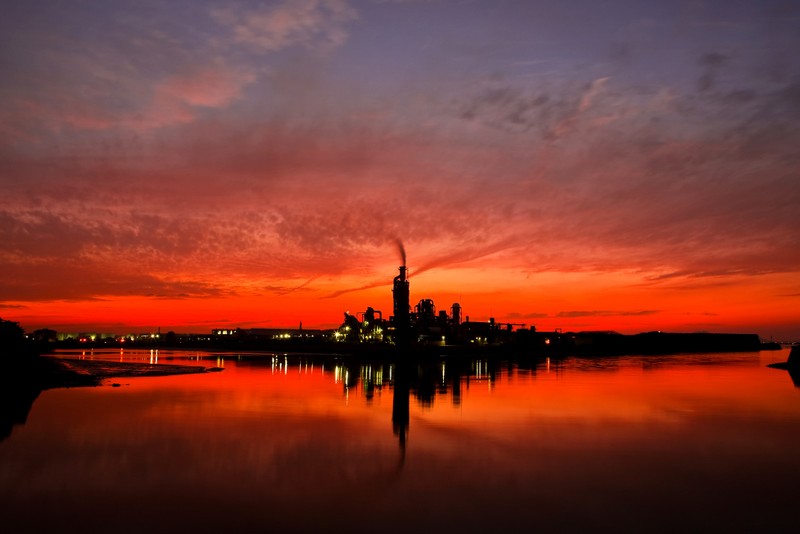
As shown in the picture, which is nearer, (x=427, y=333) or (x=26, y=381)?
(x=26, y=381)

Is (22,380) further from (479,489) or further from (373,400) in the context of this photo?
(479,489)

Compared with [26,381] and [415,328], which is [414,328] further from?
[26,381]

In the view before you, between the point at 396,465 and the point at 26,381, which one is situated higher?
the point at 26,381

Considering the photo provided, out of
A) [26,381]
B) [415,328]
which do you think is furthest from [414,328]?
[26,381]

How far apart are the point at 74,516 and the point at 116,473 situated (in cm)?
451

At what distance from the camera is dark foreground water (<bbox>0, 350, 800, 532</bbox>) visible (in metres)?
15.2

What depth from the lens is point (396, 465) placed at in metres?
20.8

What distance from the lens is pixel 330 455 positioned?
22.2 metres

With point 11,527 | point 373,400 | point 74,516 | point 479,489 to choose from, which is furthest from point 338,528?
point 373,400

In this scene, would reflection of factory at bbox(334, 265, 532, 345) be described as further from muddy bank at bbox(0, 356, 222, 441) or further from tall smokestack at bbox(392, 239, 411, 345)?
muddy bank at bbox(0, 356, 222, 441)

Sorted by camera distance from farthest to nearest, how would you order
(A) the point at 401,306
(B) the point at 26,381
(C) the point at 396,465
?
(A) the point at 401,306 → (B) the point at 26,381 → (C) the point at 396,465

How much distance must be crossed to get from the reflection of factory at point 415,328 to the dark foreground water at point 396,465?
65540 mm

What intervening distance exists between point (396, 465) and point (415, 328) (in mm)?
99234

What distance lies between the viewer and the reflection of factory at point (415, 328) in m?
105
